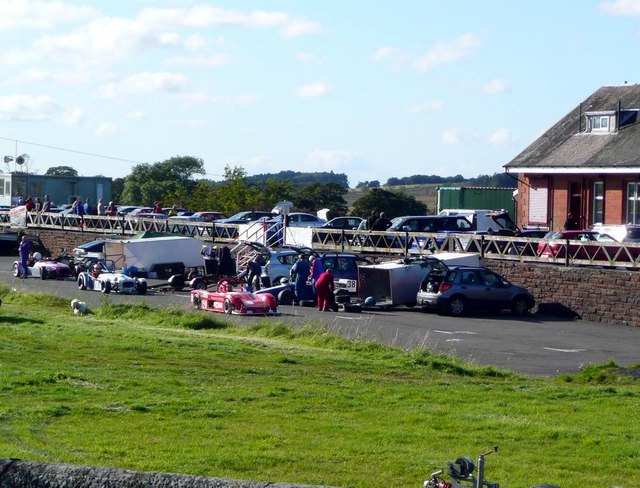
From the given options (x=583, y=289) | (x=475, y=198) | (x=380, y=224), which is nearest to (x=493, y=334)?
(x=583, y=289)

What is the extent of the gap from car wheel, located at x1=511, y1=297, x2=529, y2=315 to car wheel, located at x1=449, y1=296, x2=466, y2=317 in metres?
1.63

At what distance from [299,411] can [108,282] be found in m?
25.9

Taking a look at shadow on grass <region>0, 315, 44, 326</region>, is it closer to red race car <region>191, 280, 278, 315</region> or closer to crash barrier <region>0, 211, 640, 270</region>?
red race car <region>191, 280, 278, 315</region>

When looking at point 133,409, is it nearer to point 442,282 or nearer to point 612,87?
point 442,282

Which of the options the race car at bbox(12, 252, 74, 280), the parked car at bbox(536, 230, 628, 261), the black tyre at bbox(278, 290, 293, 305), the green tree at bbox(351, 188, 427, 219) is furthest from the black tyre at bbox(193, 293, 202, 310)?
the green tree at bbox(351, 188, 427, 219)

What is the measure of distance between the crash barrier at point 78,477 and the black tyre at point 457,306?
2855cm

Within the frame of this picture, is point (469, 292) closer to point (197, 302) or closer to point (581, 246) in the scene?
point (581, 246)

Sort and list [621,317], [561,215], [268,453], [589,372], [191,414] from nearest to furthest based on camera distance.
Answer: [268,453] < [191,414] < [589,372] < [621,317] < [561,215]

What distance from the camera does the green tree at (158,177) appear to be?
10181cm

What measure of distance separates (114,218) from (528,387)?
3953 centimetres

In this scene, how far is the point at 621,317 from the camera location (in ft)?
105

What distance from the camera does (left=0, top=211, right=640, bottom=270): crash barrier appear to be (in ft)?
112

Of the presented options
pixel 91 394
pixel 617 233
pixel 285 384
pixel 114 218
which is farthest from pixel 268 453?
pixel 114 218

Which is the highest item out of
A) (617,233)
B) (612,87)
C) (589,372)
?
(612,87)
